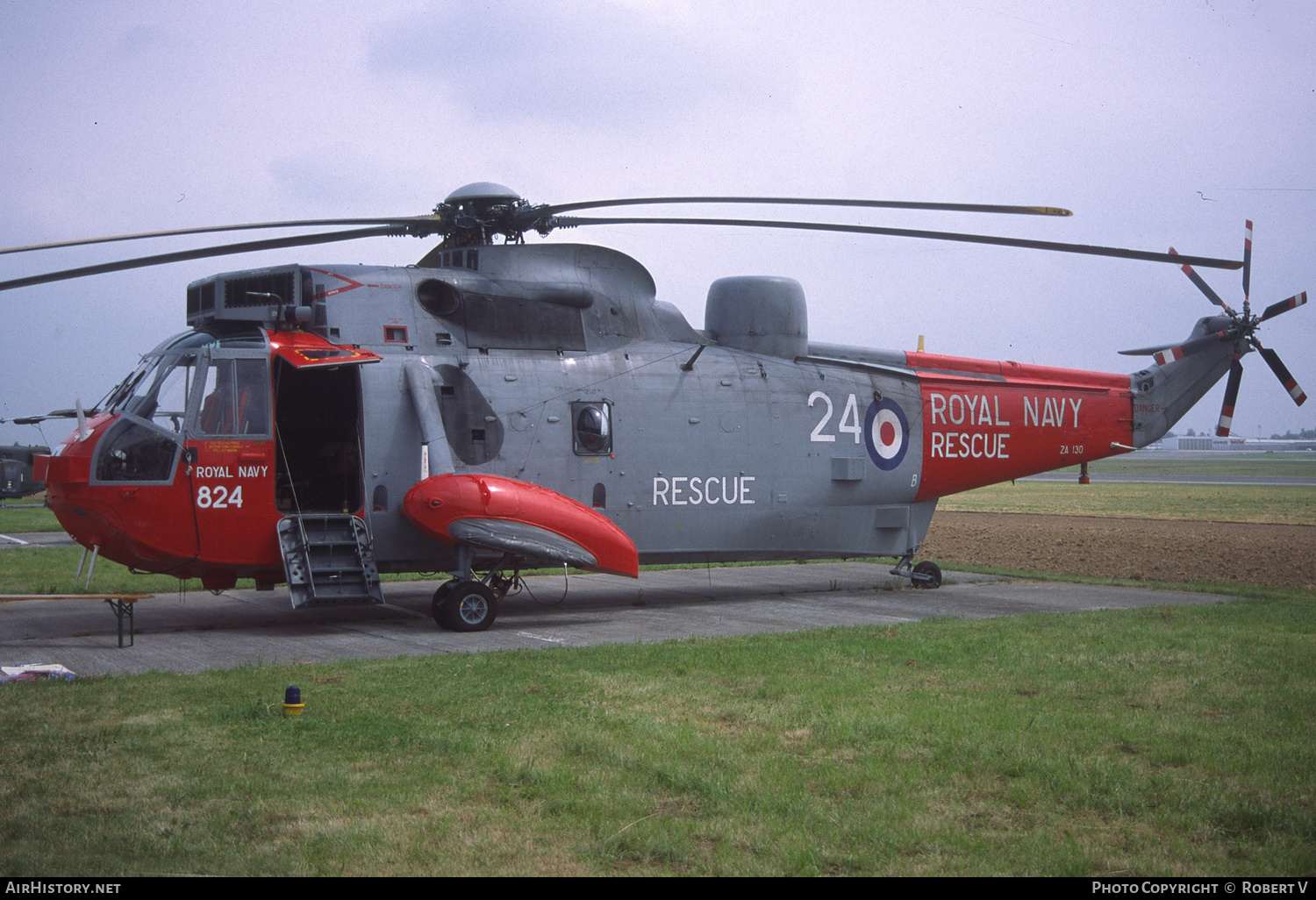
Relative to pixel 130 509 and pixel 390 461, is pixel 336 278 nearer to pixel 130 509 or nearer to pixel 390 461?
pixel 390 461

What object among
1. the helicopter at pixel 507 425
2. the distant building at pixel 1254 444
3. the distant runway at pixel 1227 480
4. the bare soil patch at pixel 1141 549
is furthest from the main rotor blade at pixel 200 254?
the distant building at pixel 1254 444

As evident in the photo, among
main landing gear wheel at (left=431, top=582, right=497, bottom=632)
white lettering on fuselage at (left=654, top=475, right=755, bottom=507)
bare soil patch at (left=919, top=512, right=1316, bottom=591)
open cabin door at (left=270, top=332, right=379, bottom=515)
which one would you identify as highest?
open cabin door at (left=270, top=332, right=379, bottom=515)

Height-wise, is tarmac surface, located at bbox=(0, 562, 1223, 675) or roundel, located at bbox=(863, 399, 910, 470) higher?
roundel, located at bbox=(863, 399, 910, 470)

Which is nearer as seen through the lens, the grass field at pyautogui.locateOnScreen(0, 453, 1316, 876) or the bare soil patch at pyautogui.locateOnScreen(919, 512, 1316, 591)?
the grass field at pyautogui.locateOnScreen(0, 453, 1316, 876)

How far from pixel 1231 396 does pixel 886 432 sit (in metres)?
6.49

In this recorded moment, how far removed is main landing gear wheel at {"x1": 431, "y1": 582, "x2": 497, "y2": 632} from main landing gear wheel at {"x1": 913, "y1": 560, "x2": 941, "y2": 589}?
7370 mm

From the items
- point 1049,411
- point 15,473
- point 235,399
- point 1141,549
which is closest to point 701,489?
point 235,399

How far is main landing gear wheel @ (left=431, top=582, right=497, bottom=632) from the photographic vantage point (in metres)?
11.7

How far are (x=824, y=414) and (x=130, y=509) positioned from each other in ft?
29.0

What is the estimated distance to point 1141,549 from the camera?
74.0 ft

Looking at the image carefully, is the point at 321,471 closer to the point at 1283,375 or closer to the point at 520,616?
the point at 520,616

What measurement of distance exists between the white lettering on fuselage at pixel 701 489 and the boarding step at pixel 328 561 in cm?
379

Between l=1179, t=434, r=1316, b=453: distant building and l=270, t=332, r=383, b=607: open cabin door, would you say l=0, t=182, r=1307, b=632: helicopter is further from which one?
l=1179, t=434, r=1316, b=453: distant building

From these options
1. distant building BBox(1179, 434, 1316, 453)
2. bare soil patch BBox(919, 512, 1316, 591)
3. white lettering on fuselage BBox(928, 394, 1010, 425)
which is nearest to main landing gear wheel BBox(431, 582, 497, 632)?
white lettering on fuselage BBox(928, 394, 1010, 425)
